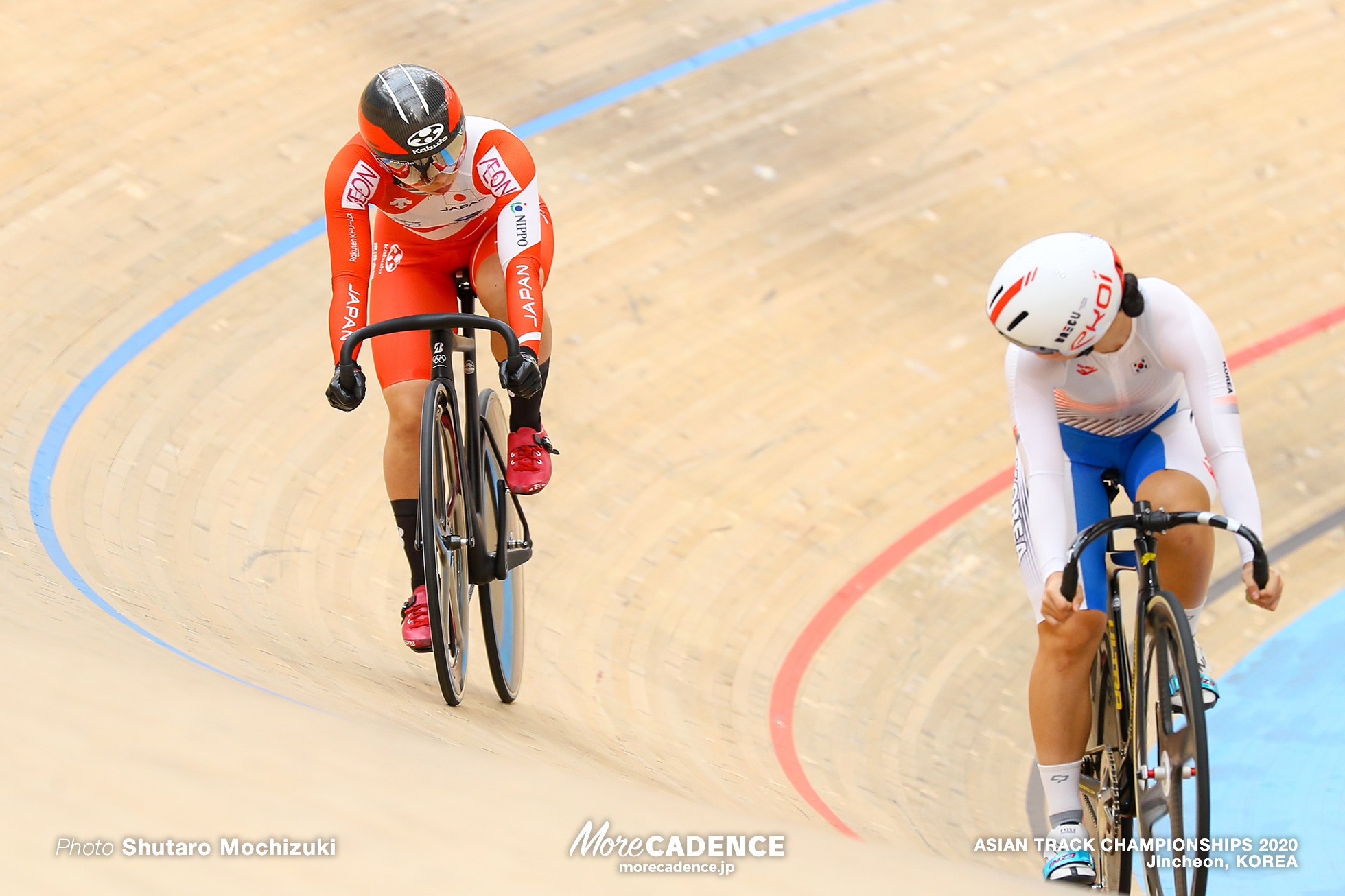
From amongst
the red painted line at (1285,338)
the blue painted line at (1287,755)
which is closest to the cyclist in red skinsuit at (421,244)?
the blue painted line at (1287,755)

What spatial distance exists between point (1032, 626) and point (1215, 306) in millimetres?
1651

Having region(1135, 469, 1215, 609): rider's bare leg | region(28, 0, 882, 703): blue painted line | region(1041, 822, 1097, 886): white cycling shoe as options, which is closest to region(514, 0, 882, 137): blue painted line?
region(28, 0, 882, 703): blue painted line

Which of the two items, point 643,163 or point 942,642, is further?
point 643,163

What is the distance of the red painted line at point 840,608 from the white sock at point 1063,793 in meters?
0.48

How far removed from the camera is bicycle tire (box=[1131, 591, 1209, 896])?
76.5 inches

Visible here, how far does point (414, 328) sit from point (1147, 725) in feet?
4.85

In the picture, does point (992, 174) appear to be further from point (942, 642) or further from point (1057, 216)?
point (942, 642)

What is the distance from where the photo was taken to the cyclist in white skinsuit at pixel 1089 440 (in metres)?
2.18

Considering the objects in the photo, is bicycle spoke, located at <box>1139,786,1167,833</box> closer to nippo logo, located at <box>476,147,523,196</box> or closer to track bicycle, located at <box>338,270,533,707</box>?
track bicycle, located at <box>338,270,533,707</box>

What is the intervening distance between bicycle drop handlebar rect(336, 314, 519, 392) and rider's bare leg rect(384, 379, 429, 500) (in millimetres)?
194

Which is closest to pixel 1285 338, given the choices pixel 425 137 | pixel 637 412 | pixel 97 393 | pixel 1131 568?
pixel 637 412

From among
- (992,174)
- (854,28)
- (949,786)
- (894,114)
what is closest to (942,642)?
(949,786)

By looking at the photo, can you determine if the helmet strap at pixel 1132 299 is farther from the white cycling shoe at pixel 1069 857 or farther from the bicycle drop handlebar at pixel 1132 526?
the white cycling shoe at pixel 1069 857

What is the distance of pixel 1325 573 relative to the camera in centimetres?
387
